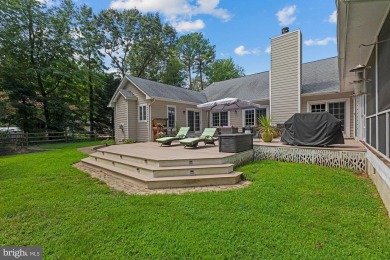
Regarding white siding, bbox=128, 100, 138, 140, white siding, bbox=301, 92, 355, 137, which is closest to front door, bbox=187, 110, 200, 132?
white siding, bbox=128, 100, 138, 140

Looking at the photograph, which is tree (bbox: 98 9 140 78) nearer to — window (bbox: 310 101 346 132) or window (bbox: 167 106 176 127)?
window (bbox: 167 106 176 127)

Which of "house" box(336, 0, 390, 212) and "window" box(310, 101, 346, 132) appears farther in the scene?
"window" box(310, 101, 346, 132)

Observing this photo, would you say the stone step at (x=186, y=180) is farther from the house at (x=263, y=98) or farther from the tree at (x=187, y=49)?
the tree at (x=187, y=49)

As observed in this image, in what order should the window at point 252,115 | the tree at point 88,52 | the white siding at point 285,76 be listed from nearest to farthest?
the white siding at point 285,76
the window at point 252,115
the tree at point 88,52

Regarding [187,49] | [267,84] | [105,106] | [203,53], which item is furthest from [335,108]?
[187,49]

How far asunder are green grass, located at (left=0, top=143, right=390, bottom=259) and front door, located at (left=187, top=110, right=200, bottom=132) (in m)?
9.52

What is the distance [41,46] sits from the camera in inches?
650

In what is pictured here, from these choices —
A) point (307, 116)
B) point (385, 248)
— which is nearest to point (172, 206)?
point (385, 248)

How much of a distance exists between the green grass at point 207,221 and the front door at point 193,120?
375 inches

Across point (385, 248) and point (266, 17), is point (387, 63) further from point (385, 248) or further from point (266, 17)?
point (266, 17)

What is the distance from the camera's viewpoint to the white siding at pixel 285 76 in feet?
33.0

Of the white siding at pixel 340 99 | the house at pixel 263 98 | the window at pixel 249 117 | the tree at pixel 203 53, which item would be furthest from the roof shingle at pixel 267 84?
the tree at pixel 203 53

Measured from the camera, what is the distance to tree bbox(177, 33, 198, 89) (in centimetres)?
3056

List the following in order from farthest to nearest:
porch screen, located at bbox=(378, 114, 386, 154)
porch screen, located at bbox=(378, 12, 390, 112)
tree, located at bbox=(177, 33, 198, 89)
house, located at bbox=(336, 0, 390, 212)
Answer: tree, located at bbox=(177, 33, 198, 89) < porch screen, located at bbox=(378, 114, 386, 154) < porch screen, located at bbox=(378, 12, 390, 112) < house, located at bbox=(336, 0, 390, 212)
